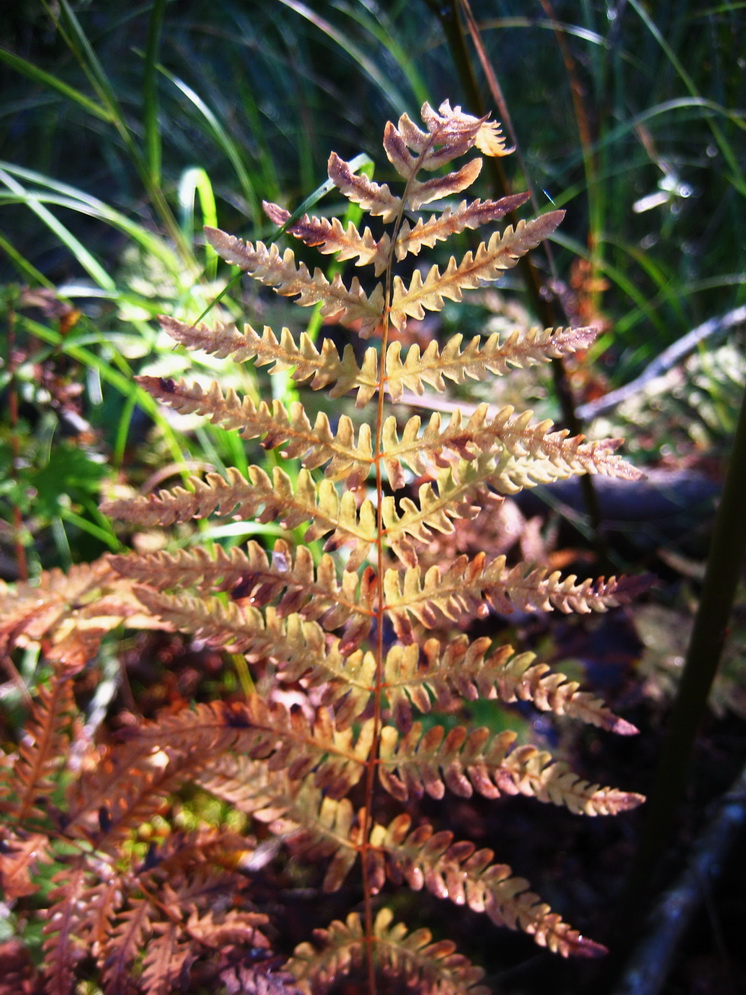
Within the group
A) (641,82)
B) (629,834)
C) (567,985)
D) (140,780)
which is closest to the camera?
(140,780)

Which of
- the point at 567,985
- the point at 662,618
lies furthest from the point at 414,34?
the point at 567,985

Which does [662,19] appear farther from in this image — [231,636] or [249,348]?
[231,636]

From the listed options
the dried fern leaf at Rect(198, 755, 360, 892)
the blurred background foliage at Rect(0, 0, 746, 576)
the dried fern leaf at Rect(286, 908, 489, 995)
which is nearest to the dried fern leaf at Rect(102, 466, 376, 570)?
the dried fern leaf at Rect(198, 755, 360, 892)

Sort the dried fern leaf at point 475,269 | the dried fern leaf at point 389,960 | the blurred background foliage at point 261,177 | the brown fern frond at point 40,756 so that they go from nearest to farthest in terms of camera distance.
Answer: the dried fern leaf at point 475,269 → the dried fern leaf at point 389,960 → the brown fern frond at point 40,756 → the blurred background foliage at point 261,177

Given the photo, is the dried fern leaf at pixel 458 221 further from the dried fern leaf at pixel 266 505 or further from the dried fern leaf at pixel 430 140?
the dried fern leaf at pixel 266 505

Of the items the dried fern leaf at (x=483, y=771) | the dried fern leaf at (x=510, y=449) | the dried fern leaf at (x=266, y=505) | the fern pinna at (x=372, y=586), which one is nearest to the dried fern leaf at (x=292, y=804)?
the fern pinna at (x=372, y=586)

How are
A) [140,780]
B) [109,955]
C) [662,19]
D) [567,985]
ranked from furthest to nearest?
[662,19] → [567,985] → [140,780] → [109,955]

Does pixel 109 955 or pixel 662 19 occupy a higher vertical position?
pixel 662 19
